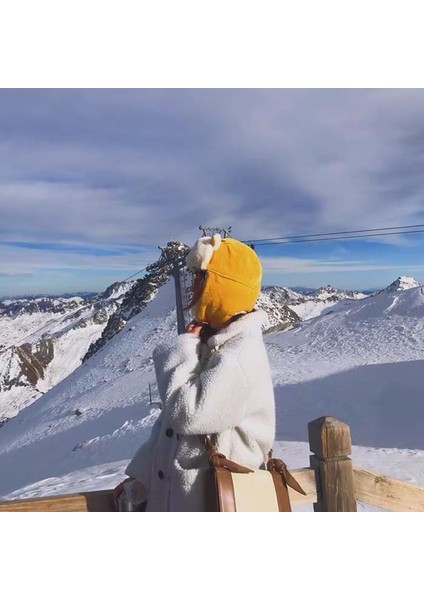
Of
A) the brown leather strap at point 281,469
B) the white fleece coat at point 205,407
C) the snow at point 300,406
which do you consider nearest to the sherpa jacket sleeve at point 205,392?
the white fleece coat at point 205,407

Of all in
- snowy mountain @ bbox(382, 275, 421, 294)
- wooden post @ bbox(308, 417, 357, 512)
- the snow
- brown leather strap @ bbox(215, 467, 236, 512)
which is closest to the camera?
brown leather strap @ bbox(215, 467, 236, 512)

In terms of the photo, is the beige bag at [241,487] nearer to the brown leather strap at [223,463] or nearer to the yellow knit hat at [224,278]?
the brown leather strap at [223,463]

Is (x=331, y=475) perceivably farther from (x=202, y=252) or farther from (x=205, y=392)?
(x=202, y=252)

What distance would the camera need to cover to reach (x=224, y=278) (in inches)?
86.1

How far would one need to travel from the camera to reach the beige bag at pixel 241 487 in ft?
6.26

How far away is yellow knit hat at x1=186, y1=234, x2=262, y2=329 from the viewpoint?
2.19 m

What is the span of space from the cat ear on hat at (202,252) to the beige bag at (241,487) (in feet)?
2.30

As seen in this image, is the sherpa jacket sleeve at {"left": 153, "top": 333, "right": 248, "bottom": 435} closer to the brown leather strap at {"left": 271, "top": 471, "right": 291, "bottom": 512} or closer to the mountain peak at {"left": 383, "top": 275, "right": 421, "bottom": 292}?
the brown leather strap at {"left": 271, "top": 471, "right": 291, "bottom": 512}

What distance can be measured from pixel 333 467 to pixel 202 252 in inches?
43.2

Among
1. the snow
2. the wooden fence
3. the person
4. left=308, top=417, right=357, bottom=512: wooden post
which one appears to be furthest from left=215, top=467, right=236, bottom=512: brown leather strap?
the snow

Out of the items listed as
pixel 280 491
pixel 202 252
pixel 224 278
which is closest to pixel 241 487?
pixel 280 491

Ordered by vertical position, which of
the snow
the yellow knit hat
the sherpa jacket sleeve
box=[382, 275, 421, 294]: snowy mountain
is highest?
box=[382, 275, 421, 294]: snowy mountain

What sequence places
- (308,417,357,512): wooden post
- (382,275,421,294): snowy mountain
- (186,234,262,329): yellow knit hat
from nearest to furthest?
1. (186,234,262,329): yellow knit hat
2. (308,417,357,512): wooden post
3. (382,275,421,294): snowy mountain

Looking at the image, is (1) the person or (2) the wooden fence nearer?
(1) the person
